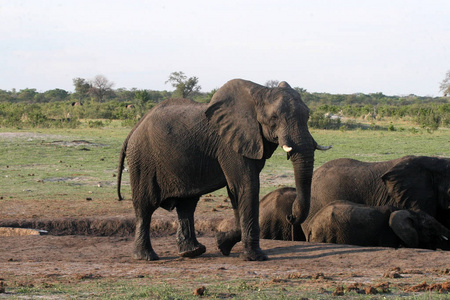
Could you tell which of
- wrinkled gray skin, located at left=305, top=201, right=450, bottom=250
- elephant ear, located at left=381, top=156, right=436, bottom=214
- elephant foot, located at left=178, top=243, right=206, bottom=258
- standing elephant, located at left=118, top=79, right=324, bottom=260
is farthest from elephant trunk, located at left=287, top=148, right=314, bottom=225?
elephant ear, located at left=381, top=156, right=436, bottom=214

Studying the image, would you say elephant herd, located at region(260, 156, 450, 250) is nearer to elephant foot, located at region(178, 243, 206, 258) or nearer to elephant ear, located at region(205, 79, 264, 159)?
elephant foot, located at region(178, 243, 206, 258)

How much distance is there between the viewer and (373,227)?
8875mm

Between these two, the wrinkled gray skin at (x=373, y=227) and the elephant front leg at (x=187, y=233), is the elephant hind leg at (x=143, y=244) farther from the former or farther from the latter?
the wrinkled gray skin at (x=373, y=227)

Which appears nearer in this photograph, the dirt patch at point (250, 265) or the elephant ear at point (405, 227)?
the dirt patch at point (250, 265)

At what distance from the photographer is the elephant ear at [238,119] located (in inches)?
289

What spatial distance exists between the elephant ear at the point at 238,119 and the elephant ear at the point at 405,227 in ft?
7.67

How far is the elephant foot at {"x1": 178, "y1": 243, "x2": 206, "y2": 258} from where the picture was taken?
7.88m

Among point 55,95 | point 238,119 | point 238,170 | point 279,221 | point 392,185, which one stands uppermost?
point 238,119

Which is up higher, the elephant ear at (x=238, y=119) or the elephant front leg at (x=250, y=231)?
the elephant ear at (x=238, y=119)

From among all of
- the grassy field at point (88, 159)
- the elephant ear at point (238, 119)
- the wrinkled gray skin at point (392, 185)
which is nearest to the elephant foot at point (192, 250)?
the elephant ear at point (238, 119)

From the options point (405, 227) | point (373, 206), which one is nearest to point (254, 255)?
point (405, 227)

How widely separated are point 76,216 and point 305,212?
4.81 m

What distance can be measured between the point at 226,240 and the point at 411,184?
3.27 metres

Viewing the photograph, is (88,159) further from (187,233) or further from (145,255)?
(145,255)
